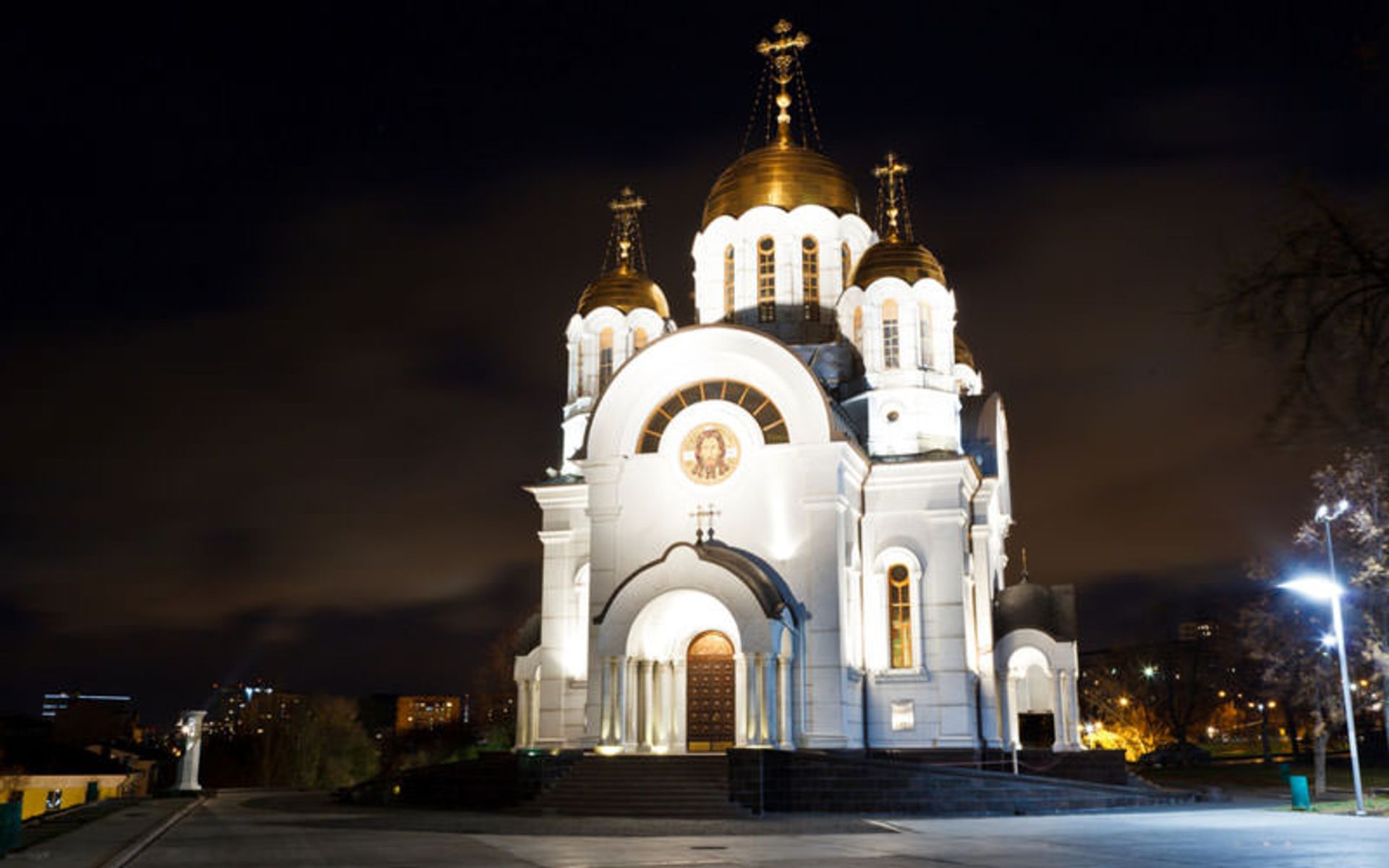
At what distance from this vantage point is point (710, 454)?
26.4 meters

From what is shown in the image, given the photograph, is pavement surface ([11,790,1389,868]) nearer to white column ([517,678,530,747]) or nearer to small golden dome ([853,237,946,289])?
white column ([517,678,530,747])

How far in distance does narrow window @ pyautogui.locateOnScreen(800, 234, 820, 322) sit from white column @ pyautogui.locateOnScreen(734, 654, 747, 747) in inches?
413

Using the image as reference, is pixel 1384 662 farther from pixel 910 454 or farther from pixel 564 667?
pixel 564 667

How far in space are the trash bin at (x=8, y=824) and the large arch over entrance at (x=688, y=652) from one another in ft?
39.5

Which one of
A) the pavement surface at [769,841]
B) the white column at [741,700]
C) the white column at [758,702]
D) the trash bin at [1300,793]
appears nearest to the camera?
the pavement surface at [769,841]

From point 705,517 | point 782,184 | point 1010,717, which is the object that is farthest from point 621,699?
point 782,184

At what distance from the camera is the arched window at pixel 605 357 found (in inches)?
1276

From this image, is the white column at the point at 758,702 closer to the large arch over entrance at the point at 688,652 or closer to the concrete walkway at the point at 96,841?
the large arch over entrance at the point at 688,652

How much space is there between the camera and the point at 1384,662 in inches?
932

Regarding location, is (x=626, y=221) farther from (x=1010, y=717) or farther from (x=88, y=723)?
(x=88, y=723)

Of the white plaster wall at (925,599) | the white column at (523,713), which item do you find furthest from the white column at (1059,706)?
the white column at (523,713)

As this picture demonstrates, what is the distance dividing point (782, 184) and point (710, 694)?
44.5 ft

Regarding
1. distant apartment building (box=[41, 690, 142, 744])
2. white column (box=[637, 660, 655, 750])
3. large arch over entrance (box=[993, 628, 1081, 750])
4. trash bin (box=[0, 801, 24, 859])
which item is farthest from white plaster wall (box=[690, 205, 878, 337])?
distant apartment building (box=[41, 690, 142, 744])

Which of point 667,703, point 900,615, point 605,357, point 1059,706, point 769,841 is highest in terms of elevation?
point 605,357
